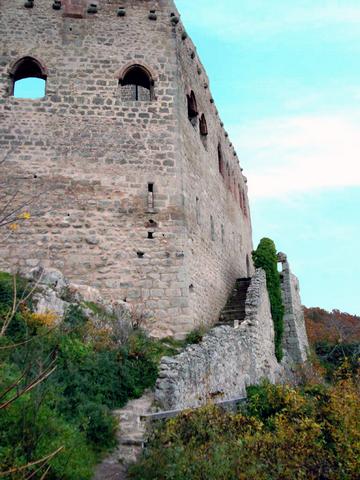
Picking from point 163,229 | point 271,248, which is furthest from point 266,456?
point 271,248

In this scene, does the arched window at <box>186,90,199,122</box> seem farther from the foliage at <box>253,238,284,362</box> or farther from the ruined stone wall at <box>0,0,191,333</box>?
the foliage at <box>253,238,284,362</box>

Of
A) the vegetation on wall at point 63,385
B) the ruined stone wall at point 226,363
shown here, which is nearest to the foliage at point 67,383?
the vegetation on wall at point 63,385

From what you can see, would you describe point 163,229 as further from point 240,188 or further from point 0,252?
point 240,188

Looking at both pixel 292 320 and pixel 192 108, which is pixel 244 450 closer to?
pixel 192 108

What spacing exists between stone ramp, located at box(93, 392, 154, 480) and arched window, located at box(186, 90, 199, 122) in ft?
32.8

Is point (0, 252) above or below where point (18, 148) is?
below

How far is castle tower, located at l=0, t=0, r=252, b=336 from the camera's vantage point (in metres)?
12.7

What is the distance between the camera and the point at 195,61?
651 inches

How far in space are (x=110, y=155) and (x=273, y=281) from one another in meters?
7.78

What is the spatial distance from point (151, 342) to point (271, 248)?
350 inches

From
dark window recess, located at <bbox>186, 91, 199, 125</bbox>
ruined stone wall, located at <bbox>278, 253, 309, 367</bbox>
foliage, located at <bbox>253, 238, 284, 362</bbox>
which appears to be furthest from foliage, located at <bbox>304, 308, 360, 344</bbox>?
dark window recess, located at <bbox>186, 91, 199, 125</bbox>

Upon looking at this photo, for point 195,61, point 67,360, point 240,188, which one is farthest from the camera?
point 240,188

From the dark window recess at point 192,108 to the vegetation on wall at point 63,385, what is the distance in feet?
25.9

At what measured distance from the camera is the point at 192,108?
53.0 ft
